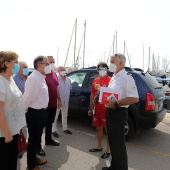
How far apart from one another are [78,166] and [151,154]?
66.0 inches

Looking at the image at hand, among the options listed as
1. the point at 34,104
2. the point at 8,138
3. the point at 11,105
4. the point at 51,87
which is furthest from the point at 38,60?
the point at 8,138

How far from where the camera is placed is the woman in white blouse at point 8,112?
230 centimetres

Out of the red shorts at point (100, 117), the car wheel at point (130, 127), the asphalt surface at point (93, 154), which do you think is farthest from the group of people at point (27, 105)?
the car wheel at point (130, 127)

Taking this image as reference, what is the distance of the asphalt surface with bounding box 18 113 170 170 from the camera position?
3.76 meters

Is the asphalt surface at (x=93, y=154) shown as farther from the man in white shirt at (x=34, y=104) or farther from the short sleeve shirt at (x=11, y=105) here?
the short sleeve shirt at (x=11, y=105)

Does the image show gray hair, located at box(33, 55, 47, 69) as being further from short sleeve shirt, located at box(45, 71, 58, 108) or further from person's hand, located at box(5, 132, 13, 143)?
person's hand, located at box(5, 132, 13, 143)

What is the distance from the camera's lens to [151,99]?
4.60 m

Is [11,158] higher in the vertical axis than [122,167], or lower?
higher

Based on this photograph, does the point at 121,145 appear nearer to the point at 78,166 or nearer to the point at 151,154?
the point at 78,166

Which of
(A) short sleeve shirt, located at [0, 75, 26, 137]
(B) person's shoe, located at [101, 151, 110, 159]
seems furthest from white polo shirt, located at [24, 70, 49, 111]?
(B) person's shoe, located at [101, 151, 110, 159]

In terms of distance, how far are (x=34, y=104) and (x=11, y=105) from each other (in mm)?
930

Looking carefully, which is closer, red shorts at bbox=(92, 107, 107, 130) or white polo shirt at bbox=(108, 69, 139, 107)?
white polo shirt at bbox=(108, 69, 139, 107)

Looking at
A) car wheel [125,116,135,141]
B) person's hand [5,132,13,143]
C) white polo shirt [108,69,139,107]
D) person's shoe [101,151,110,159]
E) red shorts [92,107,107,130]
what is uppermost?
white polo shirt [108,69,139,107]

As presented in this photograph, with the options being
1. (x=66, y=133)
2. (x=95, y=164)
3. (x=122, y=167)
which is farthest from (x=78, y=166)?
(x=66, y=133)
